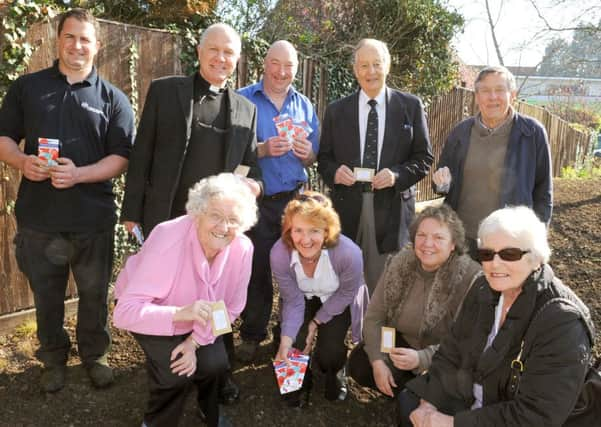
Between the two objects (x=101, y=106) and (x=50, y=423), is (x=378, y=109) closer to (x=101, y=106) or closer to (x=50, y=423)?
(x=101, y=106)

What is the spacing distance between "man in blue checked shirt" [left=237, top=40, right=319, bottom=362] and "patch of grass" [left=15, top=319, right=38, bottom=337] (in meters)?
1.74

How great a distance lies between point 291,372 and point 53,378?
158 cm

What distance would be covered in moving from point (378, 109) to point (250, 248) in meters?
1.47

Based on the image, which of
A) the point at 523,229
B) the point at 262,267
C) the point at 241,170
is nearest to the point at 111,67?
the point at 241,170

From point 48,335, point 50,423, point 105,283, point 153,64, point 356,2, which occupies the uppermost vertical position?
point 356,2

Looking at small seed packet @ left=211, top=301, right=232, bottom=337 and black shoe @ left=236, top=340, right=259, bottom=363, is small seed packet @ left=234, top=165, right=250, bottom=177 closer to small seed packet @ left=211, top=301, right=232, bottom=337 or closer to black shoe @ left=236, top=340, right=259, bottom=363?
small seed packet @ left=211, top=301, right=232, bottom=337

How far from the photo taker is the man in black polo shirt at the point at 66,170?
11.0 ft

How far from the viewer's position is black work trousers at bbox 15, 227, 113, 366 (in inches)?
136

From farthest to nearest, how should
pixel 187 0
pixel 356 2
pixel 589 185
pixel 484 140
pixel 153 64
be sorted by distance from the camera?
pixel 589 185
pixel 356 2
pixel 187 0
pixel 153 64
pixel 484 140

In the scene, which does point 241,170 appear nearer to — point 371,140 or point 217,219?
point 217,219

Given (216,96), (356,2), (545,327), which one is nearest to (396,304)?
(545,327)

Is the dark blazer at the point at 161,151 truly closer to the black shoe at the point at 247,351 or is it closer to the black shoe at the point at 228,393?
the black shoe at the point at 228,393

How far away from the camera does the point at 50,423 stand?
11.0 feet

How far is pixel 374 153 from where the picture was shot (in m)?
3.95
